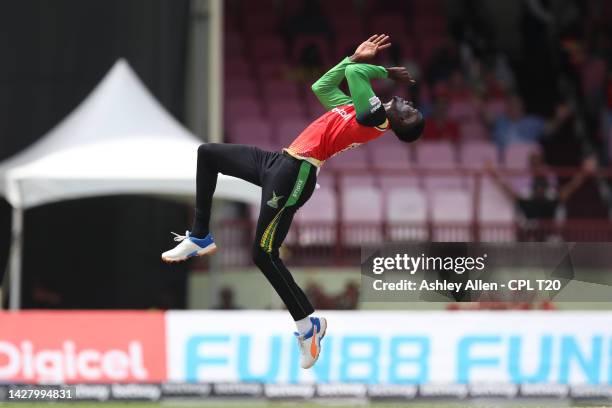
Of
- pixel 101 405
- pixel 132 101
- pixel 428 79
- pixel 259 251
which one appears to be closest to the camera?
pixel 259 251

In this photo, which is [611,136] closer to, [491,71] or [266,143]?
[491,71]

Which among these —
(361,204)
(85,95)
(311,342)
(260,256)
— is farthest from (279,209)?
(361,204)

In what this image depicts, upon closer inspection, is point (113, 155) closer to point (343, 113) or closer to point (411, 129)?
point (343, 113)

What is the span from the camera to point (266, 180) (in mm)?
10961

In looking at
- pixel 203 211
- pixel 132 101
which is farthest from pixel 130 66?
pixel 203 211

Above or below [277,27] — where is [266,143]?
below

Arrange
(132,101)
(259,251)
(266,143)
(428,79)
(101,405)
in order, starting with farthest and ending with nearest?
1. (428,79)
2. (266,143)
3. (132,101)
4. (101,405)
5. (259,251)

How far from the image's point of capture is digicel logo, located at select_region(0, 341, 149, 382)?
14.0 meters

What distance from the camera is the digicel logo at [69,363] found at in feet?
45.8

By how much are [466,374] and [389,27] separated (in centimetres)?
1014

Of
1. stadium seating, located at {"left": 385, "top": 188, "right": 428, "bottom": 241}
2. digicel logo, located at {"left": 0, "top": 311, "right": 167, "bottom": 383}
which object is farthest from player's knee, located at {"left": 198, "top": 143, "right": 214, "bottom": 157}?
stadium seating, located at {"left": 385, "top": 188, "right": 428, "bottom": 241}

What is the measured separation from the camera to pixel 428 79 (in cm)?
2194

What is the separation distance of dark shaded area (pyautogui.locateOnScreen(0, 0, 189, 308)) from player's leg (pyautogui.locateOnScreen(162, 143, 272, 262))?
293 inches

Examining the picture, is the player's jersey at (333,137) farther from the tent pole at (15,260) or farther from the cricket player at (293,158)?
the tent pole at (15,260)
